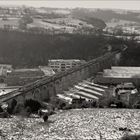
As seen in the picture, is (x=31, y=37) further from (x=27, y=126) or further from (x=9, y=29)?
(x=27, y=126)

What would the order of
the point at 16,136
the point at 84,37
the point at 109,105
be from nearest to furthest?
the point at 16,136
the point at 109,105
the point at 84,37

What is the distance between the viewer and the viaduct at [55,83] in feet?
68.8

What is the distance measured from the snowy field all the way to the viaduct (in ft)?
8.04

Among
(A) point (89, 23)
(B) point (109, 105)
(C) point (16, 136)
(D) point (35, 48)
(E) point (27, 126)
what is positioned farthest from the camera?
(A) point (89, 23)

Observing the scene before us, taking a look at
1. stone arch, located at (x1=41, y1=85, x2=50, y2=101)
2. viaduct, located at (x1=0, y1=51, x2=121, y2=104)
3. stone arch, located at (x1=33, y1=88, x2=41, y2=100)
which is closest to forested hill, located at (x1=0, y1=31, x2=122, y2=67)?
viaduct, located at (x1=0, y1=51, x2=121, y2=104)

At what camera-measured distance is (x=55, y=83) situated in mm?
24188

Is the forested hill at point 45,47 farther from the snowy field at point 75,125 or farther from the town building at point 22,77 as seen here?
the snowy field at point 75,125

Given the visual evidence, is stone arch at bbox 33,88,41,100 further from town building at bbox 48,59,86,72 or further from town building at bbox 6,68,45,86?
town building at bbox 48,59,86,72

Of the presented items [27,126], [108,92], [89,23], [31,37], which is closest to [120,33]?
[89,23]

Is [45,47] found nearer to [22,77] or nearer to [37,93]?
[22,77]

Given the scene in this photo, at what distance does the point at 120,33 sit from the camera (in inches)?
1725

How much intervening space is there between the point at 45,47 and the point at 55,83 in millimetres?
11834

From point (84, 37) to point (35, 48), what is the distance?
4.80 m

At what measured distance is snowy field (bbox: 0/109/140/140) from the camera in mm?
15914
